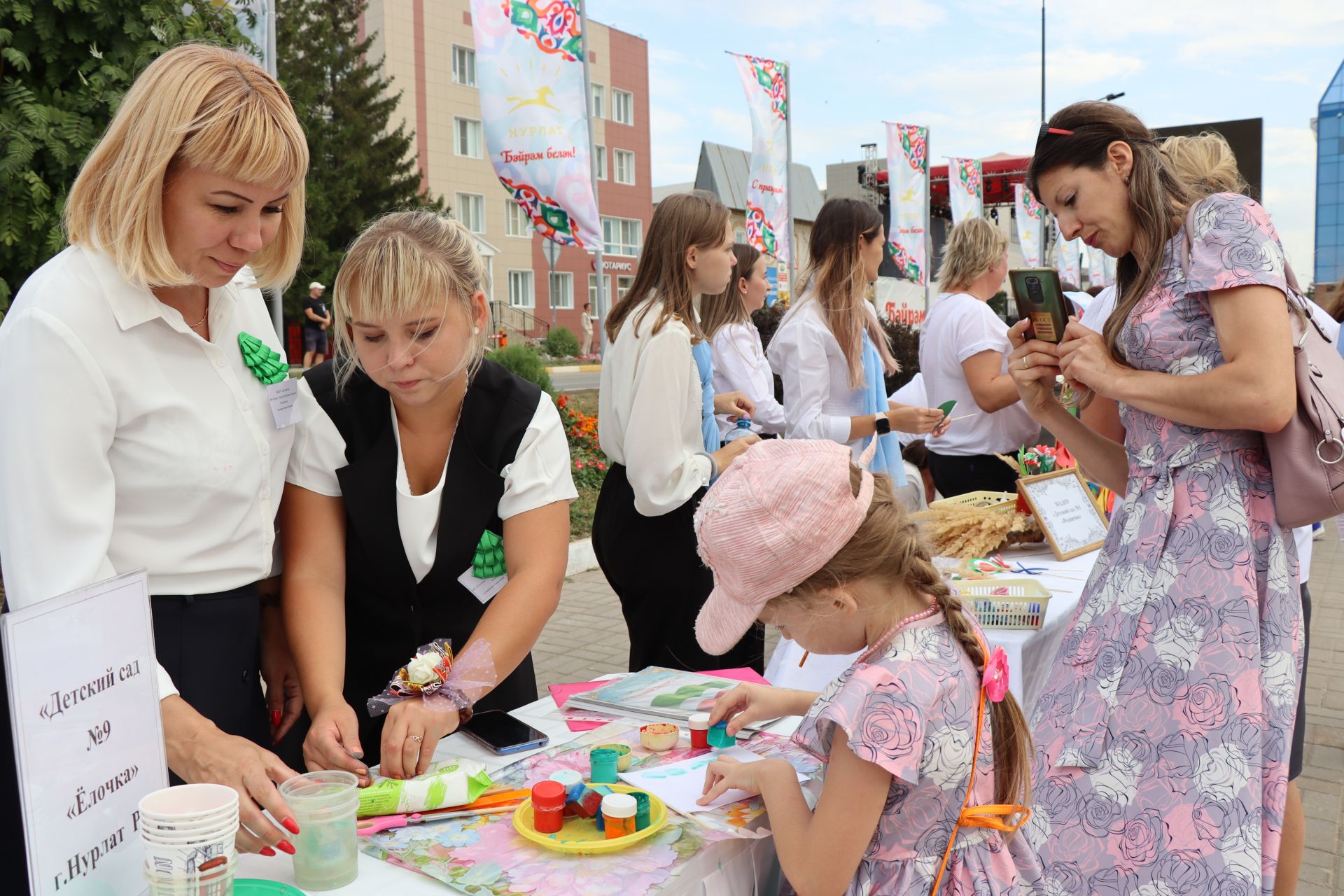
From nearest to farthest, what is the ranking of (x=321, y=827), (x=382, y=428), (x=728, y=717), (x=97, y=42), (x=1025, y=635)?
1. (x=321, y=827)
2. (x=728, y=717)
3. (x=382, y=428)
4. (x=1025, y=635)
5. (x=97, y=42)

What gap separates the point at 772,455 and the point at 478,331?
75 cm

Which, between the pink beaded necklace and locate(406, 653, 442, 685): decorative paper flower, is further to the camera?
locate(406, 653, 442, 685): decorative paper flower

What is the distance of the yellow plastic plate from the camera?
132 cm

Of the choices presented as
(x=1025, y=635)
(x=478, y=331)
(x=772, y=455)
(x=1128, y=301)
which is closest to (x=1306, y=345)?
(x=1128, y=301)

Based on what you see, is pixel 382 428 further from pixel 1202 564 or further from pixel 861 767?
pixel 1202 564

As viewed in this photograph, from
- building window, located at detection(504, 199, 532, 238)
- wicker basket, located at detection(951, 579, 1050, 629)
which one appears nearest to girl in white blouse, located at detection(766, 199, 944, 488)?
wicker basket, located at detection(951, 579, 1050, 629)

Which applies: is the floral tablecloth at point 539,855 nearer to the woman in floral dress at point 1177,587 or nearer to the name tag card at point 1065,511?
the woman in floral dress at point 1177,587

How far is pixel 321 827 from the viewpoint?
125 cm

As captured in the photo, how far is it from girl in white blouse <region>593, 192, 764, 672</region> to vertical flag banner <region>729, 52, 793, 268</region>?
27.1ft

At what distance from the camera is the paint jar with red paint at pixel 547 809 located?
1.37m

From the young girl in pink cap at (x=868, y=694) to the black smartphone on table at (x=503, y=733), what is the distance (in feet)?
1.20

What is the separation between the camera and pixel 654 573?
10.3 feet

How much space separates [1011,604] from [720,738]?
1.13 metres

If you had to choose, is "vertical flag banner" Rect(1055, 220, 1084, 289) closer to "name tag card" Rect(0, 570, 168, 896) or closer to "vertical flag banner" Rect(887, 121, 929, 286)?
"vertical flag banner" Rect(887, 121, 929, 286)
